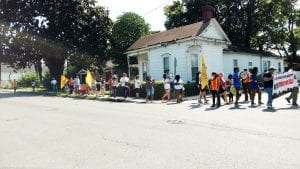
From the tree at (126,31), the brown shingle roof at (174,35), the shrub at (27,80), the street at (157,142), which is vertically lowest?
the street at (157,142)

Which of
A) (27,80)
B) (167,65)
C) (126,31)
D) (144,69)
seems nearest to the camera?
(167,65)

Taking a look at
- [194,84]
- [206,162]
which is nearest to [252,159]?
[206,162]

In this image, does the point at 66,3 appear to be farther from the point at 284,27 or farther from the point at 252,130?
the point at 252,130

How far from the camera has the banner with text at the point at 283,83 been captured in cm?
1583

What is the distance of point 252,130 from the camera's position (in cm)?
942

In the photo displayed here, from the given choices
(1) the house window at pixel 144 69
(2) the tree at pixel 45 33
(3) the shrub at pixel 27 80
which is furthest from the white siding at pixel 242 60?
(3) the shrub at pixel 27 80

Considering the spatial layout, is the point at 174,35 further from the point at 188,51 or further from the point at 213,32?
the point at 213,32

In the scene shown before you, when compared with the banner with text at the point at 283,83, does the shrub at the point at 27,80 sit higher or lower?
higher

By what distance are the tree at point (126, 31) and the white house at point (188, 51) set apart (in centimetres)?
1861

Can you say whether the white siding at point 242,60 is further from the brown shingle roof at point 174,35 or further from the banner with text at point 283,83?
the banner with text at point 283,83

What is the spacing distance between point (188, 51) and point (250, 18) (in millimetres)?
23893

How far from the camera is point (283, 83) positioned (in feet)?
52.8

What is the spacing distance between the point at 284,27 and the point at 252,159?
4918cm

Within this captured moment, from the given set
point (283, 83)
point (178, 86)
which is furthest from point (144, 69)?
point (283, 83)
